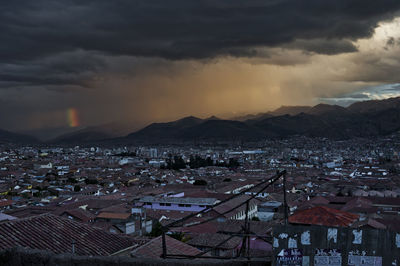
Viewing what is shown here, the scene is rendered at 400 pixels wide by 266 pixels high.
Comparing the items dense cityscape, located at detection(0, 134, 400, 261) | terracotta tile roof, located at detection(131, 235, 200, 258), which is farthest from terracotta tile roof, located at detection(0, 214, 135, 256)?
terracotta tile roof, located at detection(131, 235, 200, 258)

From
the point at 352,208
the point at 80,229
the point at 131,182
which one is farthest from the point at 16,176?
the point at 80,229

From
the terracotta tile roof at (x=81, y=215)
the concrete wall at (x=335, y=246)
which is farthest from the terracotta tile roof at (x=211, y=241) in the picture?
the concrete wall at (x=335, y=246)

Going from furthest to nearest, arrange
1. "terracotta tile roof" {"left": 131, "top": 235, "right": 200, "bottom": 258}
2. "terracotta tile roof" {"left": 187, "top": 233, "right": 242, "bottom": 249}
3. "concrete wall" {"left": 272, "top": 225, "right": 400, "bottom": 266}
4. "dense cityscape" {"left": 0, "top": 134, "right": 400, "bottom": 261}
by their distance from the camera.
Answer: "terracotta tile roof" {"left": 187, "top": 233, "right": 242, "bottom": 249}, "terracotta tile roof" {"left": 131, "top": 235, "right": 200, "bottom": 258}, "dense cityscape" {"left": 0, "top": 134, "right": 400, "bottom": 261}, "concrete wall" {"left": 272, "top": 225, "right": 400, "bottom": 266}

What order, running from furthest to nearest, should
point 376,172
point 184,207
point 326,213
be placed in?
point 376,172 → point 184,207 → point 326,213

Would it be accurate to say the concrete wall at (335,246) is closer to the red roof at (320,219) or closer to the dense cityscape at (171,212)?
the dense cityscape at (171,212)

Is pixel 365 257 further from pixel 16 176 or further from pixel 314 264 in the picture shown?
pixel 16 176

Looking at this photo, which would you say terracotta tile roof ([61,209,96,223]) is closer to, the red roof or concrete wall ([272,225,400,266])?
the red roof

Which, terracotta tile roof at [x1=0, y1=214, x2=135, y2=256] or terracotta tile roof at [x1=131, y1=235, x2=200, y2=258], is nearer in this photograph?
terracotta tile roof at [x1=0, y1=214, x2=135, y2=256]

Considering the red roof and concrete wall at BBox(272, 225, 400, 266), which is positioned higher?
concrete wall at BBox(272, 225, 400, 266)
